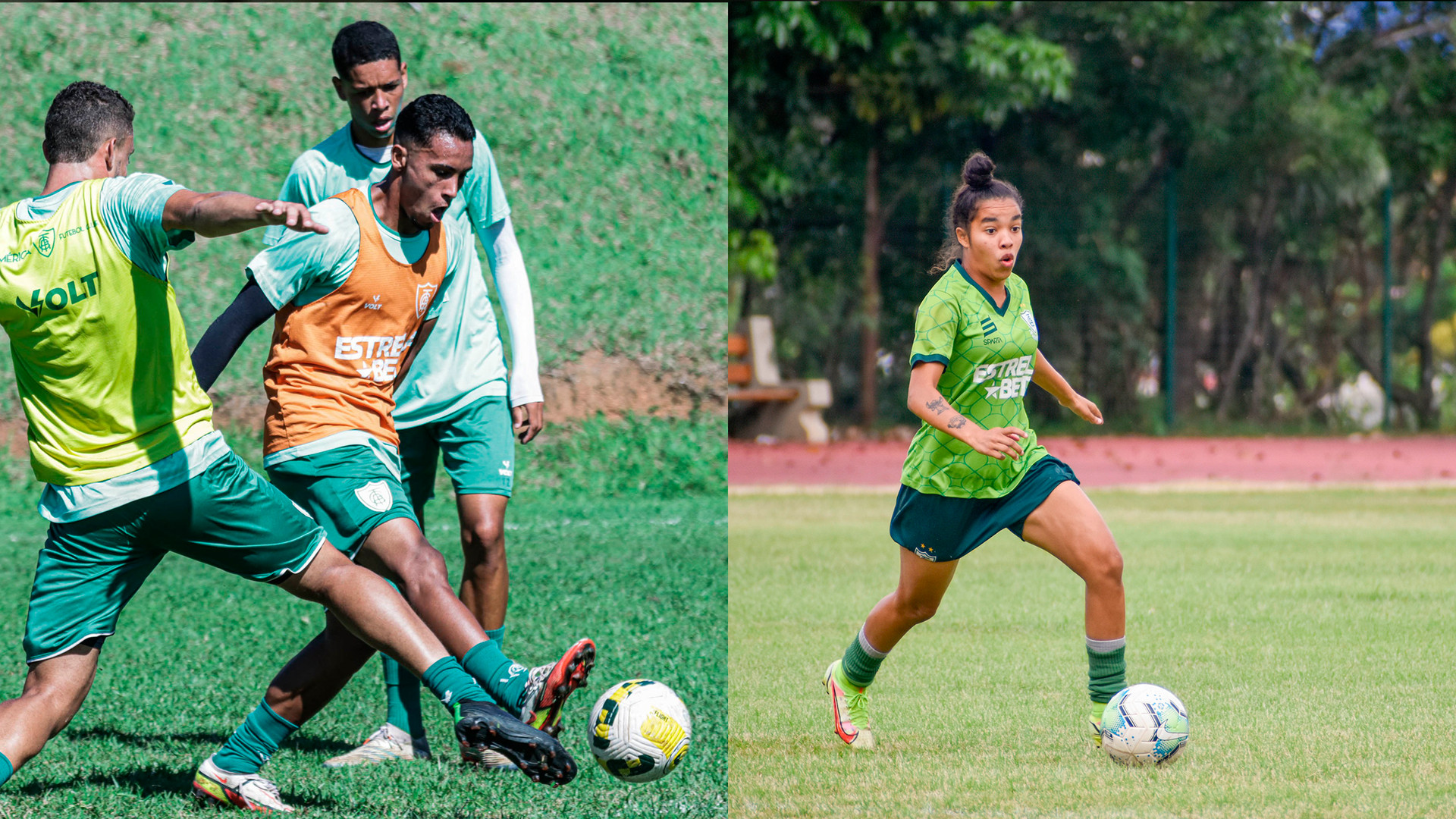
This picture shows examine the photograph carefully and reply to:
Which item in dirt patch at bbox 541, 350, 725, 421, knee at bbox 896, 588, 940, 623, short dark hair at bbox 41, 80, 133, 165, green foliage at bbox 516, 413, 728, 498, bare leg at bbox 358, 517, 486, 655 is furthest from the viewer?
dirt patch at bbox 541, 350, 725, 421

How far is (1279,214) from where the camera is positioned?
2286 cm

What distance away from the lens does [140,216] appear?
11.6 ft

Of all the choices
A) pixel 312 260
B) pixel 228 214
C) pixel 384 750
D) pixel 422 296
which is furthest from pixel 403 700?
pixel 228 214

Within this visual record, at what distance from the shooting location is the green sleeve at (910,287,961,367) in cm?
459

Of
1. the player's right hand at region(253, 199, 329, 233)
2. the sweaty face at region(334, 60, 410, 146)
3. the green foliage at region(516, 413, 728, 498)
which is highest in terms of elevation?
the sweaty face at region(334, 60, 410, 146)

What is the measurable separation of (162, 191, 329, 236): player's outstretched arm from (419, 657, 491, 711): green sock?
1.12 meters

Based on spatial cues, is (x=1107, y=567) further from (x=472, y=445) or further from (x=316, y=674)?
(x=316, y=674)

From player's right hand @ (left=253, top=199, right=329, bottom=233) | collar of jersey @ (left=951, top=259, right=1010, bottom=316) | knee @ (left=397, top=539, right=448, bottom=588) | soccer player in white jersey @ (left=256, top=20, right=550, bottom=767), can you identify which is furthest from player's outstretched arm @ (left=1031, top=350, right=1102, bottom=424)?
player's right hand @ (left=253, top=199, right=329, bottom=233)

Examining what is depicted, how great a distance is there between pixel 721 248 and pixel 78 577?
12526mm

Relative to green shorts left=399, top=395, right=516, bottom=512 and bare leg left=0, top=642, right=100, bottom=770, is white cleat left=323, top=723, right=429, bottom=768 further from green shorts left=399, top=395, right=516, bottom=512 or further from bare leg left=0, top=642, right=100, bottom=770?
bare leg left=0, top=642, right=100, bottom=770

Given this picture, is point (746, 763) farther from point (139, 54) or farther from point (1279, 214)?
point (1279, 214)

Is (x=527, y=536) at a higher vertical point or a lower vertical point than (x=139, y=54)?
lower

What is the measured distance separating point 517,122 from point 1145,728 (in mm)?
12701

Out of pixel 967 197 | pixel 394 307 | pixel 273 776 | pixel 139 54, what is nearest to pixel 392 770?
pixel 273 776
